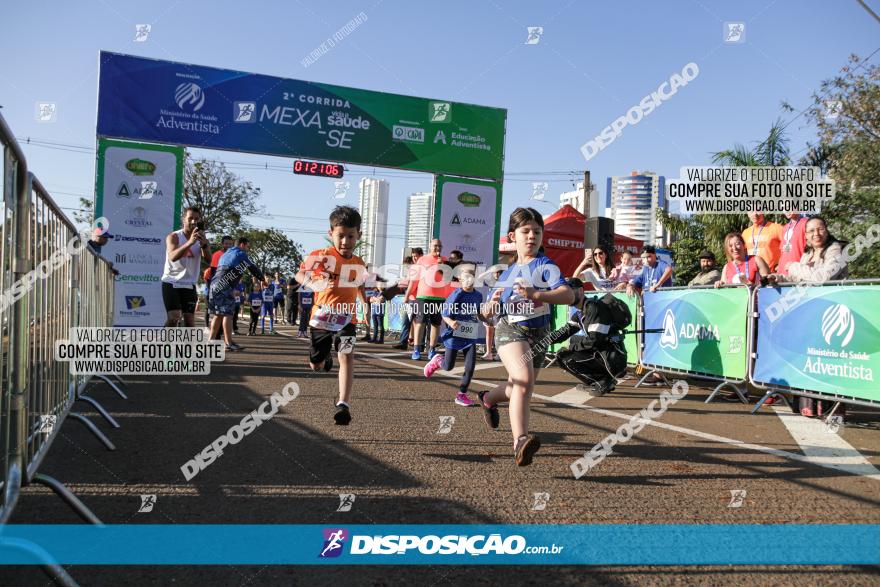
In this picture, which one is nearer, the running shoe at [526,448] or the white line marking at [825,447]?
the running shoe at [526,448]

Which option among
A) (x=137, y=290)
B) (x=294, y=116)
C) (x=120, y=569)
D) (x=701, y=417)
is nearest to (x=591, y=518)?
(x=120, y=569)

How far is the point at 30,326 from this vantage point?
3391 mm

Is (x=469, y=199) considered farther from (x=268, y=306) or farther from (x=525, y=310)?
(x=525, y=310)

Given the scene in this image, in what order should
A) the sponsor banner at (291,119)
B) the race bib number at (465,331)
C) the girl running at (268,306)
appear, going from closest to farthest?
the race bib number at (465,331), the sponsor banner at (291,119), the girl running at (268,306)

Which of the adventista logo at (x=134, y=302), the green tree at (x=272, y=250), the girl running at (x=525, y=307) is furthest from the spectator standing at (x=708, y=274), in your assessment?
the green tree at (x=272, y=250)

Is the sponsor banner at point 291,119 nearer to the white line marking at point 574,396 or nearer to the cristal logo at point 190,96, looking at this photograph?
the cristal logo at point 190,96

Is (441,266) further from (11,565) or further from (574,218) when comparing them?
(574,218)

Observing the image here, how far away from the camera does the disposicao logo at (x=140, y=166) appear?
48.7 feet

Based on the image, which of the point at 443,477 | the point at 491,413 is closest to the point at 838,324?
the point at 491,413

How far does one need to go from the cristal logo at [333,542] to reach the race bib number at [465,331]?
4563 mm

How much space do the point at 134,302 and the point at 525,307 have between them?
12.8 meters

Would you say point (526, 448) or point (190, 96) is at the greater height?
point (190, 96)

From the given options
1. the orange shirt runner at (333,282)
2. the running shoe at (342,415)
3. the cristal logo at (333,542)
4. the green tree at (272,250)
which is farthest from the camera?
the green tree at (272,250)

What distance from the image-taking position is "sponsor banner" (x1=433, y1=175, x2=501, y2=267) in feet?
60.0
